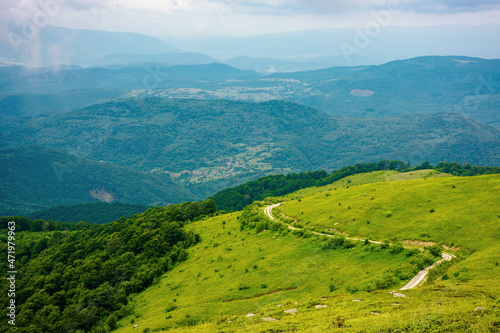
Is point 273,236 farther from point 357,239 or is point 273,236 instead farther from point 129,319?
point 129,319

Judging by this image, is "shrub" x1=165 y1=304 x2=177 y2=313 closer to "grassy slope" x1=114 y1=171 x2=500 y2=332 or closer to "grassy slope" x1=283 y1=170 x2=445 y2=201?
"grassy slope" x1=114 y1=171 x2=500 y2=332

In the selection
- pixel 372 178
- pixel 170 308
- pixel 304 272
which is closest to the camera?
pixel 304 272

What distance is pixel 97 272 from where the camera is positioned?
56.2m

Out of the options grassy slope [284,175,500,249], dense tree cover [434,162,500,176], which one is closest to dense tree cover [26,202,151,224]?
grassy slope [284,175,500,249]

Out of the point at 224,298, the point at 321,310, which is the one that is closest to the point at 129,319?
the point at 224,298

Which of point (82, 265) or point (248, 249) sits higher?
point (248, 249)

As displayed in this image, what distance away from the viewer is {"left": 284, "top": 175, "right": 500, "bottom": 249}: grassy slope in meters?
29.9

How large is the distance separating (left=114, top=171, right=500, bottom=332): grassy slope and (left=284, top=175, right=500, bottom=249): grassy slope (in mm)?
124

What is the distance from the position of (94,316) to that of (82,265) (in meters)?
20.5

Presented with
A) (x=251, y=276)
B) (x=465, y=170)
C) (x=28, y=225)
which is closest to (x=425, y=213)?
(x=251, y=276)

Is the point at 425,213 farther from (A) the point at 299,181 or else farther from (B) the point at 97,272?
(A) the point at 299,181

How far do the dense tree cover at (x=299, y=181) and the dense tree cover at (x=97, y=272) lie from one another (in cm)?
4570

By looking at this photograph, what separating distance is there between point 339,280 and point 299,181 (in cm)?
11020

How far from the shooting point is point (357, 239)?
1357 inches
